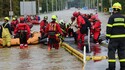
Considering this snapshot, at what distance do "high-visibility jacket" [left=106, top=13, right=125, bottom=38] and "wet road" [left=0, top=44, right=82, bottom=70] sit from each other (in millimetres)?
3097

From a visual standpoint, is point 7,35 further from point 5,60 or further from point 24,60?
point 24,60

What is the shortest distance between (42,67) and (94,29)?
294 inches

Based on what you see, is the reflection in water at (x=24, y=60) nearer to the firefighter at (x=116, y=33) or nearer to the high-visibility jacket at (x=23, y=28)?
the high-visibility jacket at (x=23, y=28)

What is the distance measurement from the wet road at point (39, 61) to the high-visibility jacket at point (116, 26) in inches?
122

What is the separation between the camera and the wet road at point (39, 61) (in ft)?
48.1

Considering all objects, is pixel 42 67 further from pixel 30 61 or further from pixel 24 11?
pixel 24 11

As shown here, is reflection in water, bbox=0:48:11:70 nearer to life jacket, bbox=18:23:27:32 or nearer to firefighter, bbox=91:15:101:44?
life jacket, bbox=18:23:27:32

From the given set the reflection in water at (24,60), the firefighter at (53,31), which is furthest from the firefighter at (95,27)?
the reflection in water at (24,60)

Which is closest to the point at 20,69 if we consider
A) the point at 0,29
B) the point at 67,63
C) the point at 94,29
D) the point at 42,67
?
the point at 42,67

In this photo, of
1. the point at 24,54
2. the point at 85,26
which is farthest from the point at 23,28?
the point at 85,26

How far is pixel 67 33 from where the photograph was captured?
25.2m

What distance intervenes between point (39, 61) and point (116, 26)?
6140 millimetres

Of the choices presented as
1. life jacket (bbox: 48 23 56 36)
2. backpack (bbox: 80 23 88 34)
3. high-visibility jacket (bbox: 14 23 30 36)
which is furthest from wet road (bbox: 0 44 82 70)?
backpack (bbox: 80 23 88 34)

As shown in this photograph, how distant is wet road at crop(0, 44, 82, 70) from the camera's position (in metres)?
14.7
